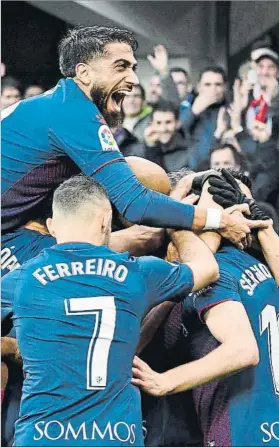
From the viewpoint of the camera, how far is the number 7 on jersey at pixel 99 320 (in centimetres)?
224

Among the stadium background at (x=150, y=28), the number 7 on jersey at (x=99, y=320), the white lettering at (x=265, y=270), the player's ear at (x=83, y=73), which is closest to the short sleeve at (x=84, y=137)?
the player's ear at (x=83, y=73)

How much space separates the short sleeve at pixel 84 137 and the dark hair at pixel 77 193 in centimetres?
8

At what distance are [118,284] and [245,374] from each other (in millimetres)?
529

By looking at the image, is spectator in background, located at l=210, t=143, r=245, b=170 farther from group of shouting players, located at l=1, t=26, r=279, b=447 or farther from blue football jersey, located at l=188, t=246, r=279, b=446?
blue football jersey, located at l=188, t=246, r=279, b=446

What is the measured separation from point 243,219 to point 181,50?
221cm

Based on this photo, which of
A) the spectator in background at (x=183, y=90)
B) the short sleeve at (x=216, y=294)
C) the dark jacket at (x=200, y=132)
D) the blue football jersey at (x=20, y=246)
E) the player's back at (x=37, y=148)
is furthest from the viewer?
the spectator in background at (x=183, y=90)

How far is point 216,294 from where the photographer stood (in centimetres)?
248

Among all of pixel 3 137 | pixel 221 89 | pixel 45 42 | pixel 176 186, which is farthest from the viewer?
pixel 221 89

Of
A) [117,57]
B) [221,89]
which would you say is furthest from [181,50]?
[117,57]

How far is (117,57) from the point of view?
2760 millimetres

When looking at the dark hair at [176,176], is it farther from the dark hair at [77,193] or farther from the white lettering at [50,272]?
the white lettering at [50,272]

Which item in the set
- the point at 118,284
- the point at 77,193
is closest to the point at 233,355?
the point at 118,284

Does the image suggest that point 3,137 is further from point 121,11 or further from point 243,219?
point 121,11

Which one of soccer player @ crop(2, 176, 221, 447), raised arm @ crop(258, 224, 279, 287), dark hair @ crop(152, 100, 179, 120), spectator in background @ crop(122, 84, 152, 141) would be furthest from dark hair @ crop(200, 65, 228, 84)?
soccer player @ crop(2, 176, 221, 447)
